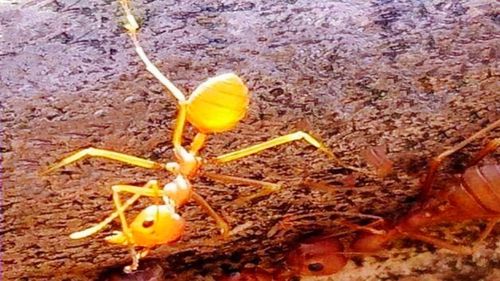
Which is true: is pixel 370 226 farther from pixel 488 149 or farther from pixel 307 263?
pixel 488 149

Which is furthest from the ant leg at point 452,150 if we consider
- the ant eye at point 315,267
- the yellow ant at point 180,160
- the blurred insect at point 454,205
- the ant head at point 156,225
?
the ant head at point 156,225

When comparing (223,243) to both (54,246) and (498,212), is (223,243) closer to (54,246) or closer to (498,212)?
(54,246)

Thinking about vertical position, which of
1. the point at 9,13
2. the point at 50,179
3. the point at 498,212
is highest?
the point at 9,13

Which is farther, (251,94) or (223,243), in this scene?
(223,243)

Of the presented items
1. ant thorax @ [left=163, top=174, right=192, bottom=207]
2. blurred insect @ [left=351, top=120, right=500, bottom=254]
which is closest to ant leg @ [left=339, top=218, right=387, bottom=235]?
blurred insect @ [left=351, top=120, right=500, bottom=254]

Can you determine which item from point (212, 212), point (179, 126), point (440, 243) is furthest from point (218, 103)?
point (440, 243)

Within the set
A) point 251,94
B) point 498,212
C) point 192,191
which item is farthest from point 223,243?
point 498,212

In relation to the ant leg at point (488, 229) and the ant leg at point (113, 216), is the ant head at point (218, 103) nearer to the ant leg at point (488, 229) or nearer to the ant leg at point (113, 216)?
the ant leg at point (113, 216)
